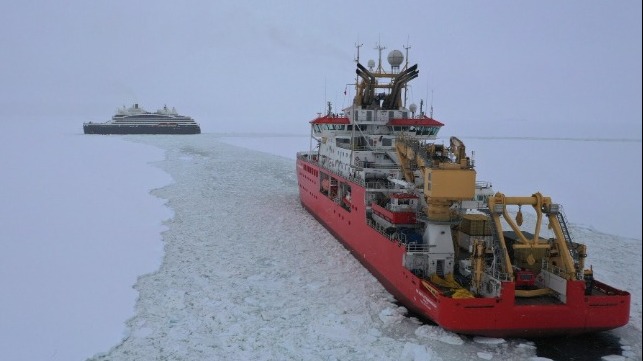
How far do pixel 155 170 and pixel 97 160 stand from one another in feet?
26.6

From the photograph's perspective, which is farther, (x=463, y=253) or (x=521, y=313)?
(x=463, y=253)

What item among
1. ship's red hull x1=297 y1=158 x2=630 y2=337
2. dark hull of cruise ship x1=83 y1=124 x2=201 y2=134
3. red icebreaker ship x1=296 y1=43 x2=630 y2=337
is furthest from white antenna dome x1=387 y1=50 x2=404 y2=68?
dark hull of cruise ship x1=83 y1=124 x2=201 y2=134

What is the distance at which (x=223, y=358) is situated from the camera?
28.1ft

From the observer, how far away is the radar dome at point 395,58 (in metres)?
18.0

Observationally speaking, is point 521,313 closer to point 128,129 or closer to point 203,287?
point 203,287

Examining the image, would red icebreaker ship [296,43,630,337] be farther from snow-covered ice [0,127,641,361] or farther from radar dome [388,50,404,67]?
radar dome [388,50,404,67]

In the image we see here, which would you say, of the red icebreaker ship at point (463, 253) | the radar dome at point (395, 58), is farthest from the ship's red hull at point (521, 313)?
the radar dome at point (395, 58)

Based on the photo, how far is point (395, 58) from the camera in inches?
710

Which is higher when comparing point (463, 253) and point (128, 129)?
point (128, 129)

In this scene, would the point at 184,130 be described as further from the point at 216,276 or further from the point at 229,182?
the point at 216,276

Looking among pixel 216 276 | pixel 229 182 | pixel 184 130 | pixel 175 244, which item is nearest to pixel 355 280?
pixel 216 276

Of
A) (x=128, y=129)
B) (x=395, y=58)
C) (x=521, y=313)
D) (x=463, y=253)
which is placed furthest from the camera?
(x=128, y=129)

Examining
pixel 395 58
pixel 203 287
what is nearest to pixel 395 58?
pixel 395 58

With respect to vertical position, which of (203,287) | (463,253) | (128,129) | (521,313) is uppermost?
(128,129)
